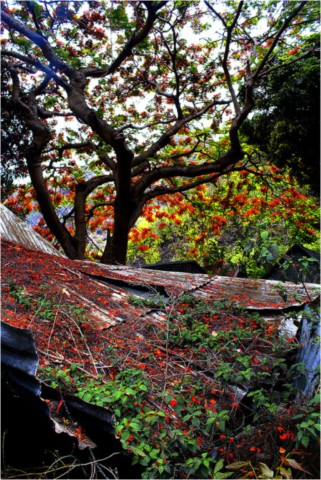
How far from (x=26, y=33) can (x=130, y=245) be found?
901 cm

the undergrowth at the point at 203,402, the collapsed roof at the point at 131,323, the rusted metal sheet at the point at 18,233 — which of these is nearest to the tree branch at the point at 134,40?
the rusted metal sheet at the point at 18,233

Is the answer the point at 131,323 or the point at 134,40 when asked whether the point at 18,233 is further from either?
the point at 134,40

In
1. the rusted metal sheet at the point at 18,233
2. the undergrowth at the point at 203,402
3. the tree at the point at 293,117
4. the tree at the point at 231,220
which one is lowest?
the undergrowth at the point at 203,402

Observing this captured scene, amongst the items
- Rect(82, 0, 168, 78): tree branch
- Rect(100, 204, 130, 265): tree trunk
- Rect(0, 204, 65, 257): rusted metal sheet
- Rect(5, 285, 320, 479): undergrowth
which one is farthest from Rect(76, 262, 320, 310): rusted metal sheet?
Rect(82, 0, 168, 78): tree branch

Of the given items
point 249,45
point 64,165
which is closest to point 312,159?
point 249,45

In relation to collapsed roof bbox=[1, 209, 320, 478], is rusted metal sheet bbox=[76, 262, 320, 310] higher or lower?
higher

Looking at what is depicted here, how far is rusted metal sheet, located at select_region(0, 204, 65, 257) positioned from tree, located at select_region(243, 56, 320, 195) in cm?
532

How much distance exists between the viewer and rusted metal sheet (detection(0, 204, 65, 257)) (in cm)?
556

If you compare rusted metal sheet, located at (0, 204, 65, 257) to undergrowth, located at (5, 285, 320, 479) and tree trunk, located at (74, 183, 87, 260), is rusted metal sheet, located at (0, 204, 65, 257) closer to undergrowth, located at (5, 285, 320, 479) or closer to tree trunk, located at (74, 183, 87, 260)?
undergrowth, located at (5, 285, 320, 479)

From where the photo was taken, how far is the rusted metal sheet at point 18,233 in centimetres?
556

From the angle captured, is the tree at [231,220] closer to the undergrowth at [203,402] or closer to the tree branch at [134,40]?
the tree branch at [134,40]

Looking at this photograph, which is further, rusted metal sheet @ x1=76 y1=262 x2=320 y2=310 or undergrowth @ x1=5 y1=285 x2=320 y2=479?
rusted metal sheet @ x1=76 y1=262 x2=320 y2=310

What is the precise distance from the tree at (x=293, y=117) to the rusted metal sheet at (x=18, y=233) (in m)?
5.32

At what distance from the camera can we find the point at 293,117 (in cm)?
800
